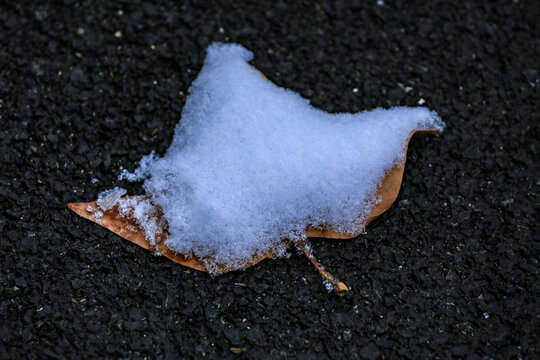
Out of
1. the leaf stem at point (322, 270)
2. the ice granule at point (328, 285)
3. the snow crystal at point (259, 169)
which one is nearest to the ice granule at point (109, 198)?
the snow crystal at point (259, 169)

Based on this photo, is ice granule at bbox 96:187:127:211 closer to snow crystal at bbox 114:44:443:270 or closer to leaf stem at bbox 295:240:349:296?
snow crystal at bbox 114:44:443:270

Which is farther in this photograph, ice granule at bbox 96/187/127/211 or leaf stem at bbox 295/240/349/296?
ice granule at bbox 96/187/127/211

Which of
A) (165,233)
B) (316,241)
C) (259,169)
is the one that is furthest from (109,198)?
(316,241)

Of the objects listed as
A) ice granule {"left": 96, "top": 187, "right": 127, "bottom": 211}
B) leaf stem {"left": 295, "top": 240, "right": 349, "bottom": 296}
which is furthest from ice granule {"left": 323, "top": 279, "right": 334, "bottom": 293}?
ice granule {"left": 96, "top": 187, "right": 127, "bottom": 211}

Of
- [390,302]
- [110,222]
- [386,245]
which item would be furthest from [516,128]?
[110,222]

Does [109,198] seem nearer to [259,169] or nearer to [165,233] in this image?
[165,233]

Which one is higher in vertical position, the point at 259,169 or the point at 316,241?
the point at 259,169
